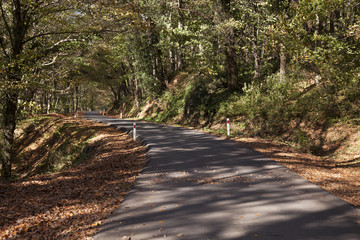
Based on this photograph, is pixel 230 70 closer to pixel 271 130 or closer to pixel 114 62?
pixel 271 130

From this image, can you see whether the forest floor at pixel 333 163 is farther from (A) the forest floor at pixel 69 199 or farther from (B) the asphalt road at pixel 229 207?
(A) the forest floor at pixel 69 199

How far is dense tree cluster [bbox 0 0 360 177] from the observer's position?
34.6ft

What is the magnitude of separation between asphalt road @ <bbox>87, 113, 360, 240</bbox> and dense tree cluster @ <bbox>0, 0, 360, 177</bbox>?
5018mm

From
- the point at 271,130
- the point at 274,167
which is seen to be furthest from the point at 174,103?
the point at 274,167

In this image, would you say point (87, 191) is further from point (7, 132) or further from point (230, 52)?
point (230, 52)

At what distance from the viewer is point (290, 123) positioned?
16.1m

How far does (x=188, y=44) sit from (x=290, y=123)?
1021 centimetres

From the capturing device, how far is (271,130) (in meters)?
16.7

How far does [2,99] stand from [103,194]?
6727mm

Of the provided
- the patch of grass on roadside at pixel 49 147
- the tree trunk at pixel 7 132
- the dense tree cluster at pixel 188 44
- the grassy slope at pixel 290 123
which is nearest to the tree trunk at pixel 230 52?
the dense tree cluster at pixel 188 44

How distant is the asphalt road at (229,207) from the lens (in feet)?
14.4

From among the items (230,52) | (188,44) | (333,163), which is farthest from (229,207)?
(188,44)

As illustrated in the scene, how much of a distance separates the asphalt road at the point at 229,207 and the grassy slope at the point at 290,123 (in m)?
1.03

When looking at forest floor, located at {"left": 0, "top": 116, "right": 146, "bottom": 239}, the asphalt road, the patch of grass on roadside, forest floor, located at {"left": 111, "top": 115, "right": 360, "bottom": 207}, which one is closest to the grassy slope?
forest floor, located at {"left": 111, "top": 115, "right": 360, "bottom": 207}
